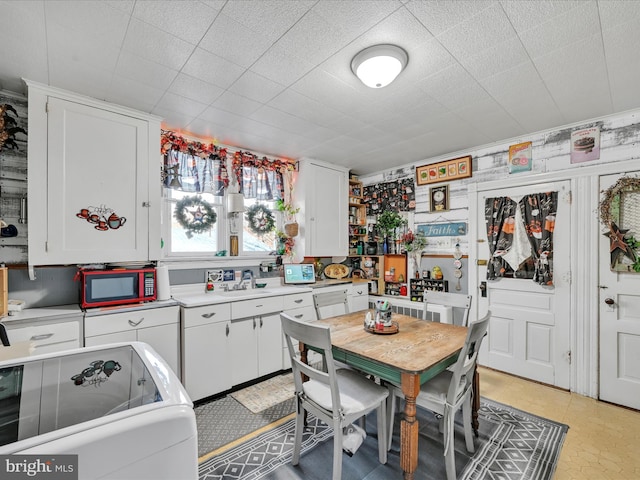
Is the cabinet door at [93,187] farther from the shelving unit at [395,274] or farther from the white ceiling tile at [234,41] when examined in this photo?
the shelving unit at [395,274]

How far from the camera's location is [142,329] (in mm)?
2408

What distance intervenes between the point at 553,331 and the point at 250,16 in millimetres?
3640

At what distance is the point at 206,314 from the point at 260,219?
4.82 ft

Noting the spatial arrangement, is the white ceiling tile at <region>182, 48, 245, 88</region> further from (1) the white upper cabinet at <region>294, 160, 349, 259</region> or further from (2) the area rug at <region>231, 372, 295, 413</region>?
(2) the area rug at <region>231, 372, 295, 413</region>

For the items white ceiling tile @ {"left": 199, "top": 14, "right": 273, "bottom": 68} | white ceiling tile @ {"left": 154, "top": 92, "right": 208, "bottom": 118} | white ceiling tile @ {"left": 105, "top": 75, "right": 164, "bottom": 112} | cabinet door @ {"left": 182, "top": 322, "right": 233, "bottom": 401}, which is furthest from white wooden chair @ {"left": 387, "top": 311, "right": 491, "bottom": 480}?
white ceiling tile @ {"left": 105, "top": 75, "right": 164, "bottom": 112}

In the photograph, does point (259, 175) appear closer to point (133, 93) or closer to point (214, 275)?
point (214, 275)

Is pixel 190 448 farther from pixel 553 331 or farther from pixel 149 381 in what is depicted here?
pixel 553 331

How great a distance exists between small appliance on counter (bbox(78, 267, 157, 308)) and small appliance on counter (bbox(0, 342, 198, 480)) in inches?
57.5

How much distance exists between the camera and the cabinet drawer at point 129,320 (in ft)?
7.22

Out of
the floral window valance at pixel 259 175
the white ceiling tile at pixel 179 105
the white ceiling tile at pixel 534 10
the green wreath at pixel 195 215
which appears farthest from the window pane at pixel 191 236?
the white ceiling tile at pixel 534 10

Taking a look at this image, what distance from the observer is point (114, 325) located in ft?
7.47

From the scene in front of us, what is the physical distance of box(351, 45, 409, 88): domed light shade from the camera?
1.80m

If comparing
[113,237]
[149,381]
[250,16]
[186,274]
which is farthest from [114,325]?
[250,16]

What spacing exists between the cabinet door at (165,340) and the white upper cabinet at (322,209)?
183cm
